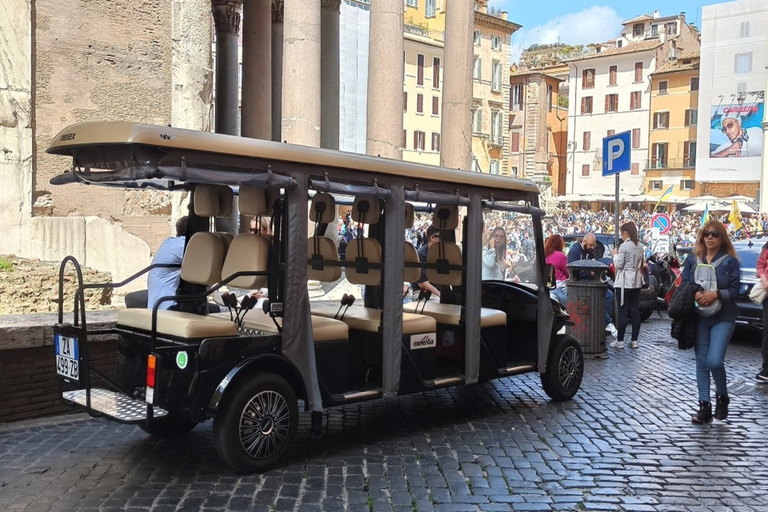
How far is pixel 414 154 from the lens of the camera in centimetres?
5641

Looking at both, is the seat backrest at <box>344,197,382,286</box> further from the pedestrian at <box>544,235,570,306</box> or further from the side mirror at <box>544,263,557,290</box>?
the pedestrian at <box>544,235,570,306</box>

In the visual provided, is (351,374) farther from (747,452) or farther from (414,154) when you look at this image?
(414,154)

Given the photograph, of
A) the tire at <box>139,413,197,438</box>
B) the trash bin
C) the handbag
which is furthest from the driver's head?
the tire at <box>139,413,197,438</box>

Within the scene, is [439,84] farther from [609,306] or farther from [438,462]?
[438,462]

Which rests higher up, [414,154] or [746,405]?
[414,154]

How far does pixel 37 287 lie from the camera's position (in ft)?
33.6

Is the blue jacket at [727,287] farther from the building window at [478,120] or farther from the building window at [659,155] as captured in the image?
the building window at [659,155]

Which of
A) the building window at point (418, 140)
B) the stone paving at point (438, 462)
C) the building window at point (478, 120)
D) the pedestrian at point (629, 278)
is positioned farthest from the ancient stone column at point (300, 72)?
the building window at point (478, 120)

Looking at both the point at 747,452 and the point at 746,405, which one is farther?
the point at 746,405

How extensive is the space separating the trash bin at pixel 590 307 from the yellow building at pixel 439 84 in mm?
40045

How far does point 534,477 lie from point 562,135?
246 feet

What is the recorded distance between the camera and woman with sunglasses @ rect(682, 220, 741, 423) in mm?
6836

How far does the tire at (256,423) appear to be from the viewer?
5152 mm

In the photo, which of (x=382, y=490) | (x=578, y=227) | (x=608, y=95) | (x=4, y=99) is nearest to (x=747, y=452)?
(x=382, y=490)
